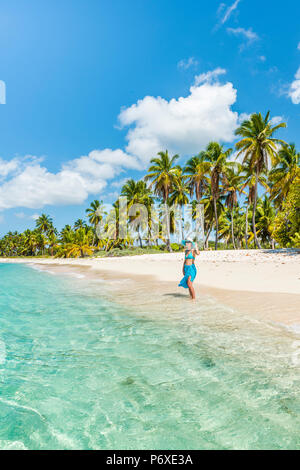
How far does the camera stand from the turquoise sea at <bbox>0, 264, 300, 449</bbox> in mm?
2260

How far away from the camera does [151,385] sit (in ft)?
10.2

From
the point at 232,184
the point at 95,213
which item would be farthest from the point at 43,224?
the point at 232,184

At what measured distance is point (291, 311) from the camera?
19.3 ft

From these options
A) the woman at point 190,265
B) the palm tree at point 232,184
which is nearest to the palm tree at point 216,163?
the palm tree at point 232,184

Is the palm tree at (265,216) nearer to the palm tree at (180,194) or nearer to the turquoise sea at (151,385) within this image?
the palm tree at (180,194)

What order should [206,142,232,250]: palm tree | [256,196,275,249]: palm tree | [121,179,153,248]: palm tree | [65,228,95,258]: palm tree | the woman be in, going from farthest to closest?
[256,196,275,249]: palm tree, [65,228,95,258]: palm tree, [121,179,153,248]: palm tree, [206,142,232,250]: palm tree, the woman

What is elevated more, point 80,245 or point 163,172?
point 163,172

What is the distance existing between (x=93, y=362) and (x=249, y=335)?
2.79 meters

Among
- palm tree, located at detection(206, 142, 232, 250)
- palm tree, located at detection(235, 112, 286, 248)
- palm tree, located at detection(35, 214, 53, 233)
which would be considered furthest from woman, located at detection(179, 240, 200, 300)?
palm tree, located at detection(35, 214, 53, 233)

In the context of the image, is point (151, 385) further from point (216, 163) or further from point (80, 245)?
point (80, 245)

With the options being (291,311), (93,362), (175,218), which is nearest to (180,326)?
(93,362)

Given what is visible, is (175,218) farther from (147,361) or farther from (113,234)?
(147,361)

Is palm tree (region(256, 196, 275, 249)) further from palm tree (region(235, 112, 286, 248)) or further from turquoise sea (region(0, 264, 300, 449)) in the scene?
turquoise sea (region(0, 264, 300, 449))

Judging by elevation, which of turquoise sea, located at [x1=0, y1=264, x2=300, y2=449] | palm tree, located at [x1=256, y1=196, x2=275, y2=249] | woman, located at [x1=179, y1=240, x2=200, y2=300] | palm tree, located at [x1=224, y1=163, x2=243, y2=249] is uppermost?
palm tree, located at [x1=224, y1=163, x2=243, y2=249]
